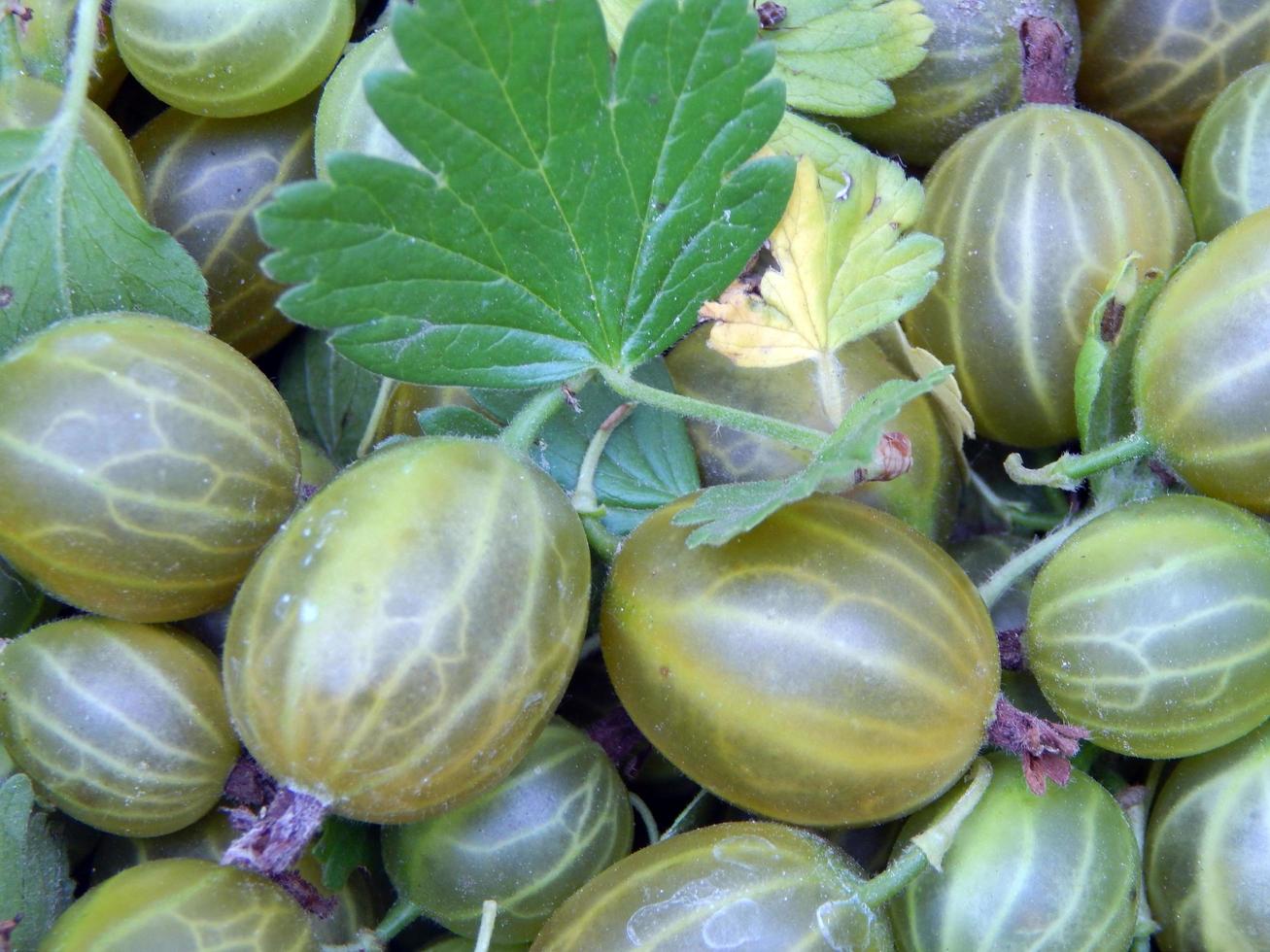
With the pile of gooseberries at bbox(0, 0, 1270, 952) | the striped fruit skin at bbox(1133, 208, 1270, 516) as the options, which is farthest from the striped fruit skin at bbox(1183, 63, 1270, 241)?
the striped fruit skin at bbox(1133, 208, 1270, 516)

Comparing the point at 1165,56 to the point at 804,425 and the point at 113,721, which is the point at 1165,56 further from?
the point at 113,721

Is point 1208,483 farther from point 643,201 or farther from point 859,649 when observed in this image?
point 643,201

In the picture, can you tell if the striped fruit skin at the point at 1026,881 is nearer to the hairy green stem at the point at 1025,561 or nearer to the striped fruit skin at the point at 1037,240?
the hairy green stem at the point at 1025,561

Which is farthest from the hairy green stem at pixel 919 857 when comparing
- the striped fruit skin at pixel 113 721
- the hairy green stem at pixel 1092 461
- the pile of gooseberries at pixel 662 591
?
the striped fruit skin at pixel 113 721

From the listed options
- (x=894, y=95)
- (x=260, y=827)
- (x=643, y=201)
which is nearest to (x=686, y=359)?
(x=643, y=201)

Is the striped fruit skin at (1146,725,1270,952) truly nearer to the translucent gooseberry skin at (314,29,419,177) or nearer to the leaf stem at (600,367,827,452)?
the leaf stem at (600,367,827,452)

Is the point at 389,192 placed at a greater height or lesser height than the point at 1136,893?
greater
